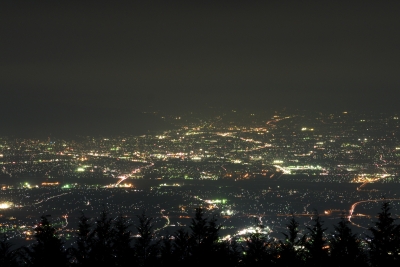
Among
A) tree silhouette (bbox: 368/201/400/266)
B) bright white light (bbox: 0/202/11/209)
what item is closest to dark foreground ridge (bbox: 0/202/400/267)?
tree silhouette (bbox: 368/201/400/266)

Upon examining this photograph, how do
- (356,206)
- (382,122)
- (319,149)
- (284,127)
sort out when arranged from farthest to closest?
(284,127), (382,122), (319,149), (356,206)

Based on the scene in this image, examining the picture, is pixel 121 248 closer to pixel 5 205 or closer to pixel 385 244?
pixel 385 244

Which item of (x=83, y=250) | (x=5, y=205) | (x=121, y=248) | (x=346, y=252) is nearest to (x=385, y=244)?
(x=346, y=252)

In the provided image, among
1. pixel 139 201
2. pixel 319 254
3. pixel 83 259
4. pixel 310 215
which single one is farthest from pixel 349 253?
pixel 139 201

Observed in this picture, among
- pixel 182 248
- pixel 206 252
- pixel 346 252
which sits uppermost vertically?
pixel 182 248

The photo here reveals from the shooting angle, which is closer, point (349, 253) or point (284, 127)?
point (349, 253)

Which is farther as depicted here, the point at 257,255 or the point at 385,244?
the point at 257,255

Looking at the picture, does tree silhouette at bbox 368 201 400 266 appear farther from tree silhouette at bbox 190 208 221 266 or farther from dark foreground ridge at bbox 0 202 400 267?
tree silhouette at bbox 190 208 221 266

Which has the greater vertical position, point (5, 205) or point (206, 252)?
point (5, 205)

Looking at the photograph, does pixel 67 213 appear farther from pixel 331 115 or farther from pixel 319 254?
pixel 331 115
